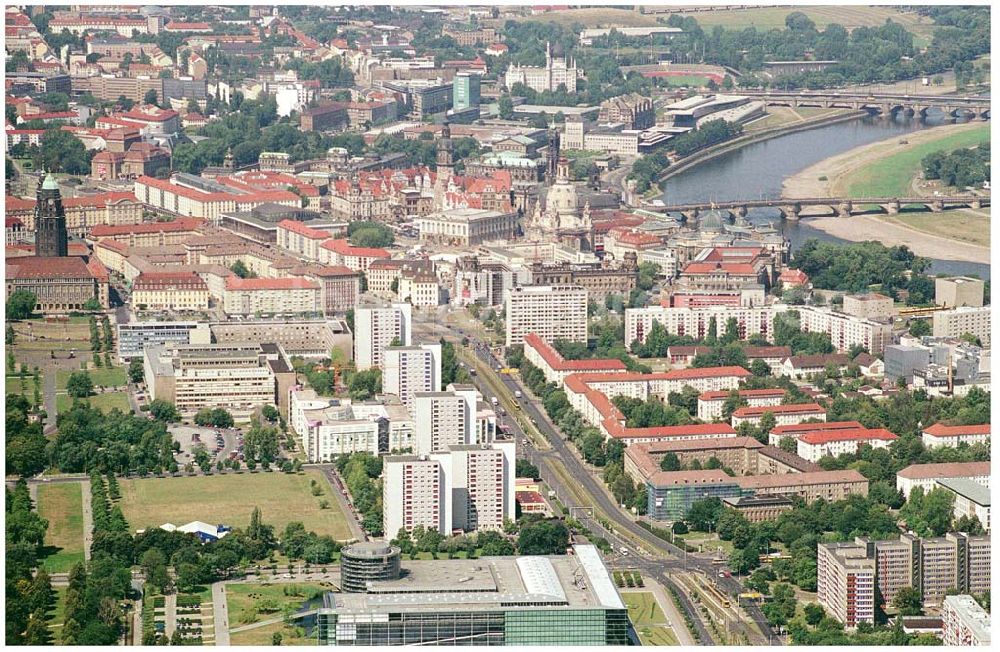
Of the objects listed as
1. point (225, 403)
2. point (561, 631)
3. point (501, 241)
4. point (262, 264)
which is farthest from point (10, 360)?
point (561, 631)

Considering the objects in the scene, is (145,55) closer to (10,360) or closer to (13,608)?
(10,360)

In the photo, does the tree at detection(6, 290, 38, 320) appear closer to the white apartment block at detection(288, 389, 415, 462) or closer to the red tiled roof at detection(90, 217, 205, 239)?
the red tiled roof at detection(90, 217, 205, 239)

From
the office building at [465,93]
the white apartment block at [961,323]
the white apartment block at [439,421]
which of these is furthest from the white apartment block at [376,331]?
the office building at [465,93]

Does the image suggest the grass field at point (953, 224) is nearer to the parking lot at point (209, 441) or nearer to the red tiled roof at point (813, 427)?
the red tiled roof at point (813, 427)

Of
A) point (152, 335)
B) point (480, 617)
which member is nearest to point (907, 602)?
point (480, 617)

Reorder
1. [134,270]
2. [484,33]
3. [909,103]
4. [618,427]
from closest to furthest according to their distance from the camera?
[618,427], [134,270], [909,103], [484,33]

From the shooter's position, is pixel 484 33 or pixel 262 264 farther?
pixel 484 33
